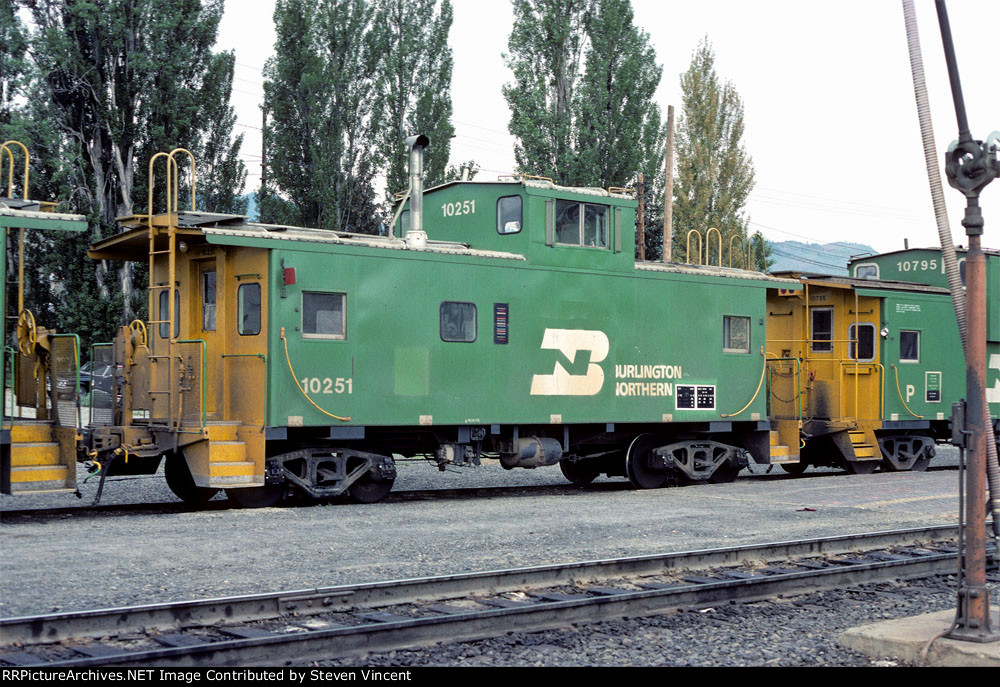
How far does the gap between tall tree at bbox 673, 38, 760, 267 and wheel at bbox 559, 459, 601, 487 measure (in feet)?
69.4

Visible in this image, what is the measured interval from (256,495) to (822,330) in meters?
11.2

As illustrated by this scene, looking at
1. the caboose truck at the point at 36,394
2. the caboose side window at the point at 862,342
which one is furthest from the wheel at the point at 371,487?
the caboose side window at the point at 862,342

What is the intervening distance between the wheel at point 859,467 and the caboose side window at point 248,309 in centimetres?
1113

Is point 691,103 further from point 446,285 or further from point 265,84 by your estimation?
point 446,285

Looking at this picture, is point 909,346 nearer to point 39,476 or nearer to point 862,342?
point 862,342

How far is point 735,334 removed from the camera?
17.3 meters

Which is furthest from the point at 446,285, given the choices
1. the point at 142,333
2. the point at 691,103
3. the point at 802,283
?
the point at 691,103

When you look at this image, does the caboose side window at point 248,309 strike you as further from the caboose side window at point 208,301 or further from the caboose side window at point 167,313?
the caboose side window at point 167,313

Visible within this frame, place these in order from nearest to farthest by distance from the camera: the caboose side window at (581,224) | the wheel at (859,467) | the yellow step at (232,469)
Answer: the yellow step at (232,469) → the caboose side window at (581,224) → the wheel at (859,467)

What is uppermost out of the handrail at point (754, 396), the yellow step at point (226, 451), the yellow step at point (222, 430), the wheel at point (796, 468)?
the handrail at point (754, 396)

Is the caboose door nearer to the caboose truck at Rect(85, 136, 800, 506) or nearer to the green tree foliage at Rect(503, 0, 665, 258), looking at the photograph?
the caboose truck at Rect(85, 136, 800, 506)

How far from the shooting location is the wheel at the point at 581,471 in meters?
17.4

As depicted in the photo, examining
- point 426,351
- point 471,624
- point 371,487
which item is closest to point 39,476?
point 371,487

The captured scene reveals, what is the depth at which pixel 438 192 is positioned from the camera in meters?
16.2
